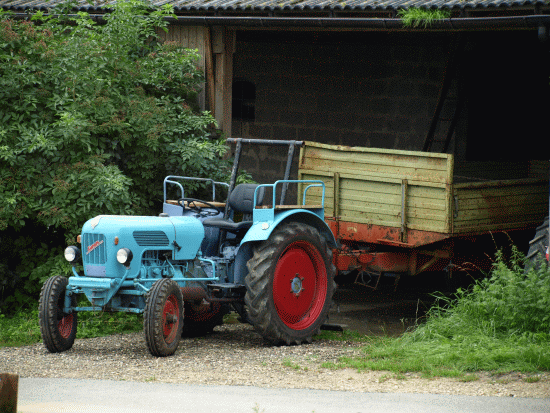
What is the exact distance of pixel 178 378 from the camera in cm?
621

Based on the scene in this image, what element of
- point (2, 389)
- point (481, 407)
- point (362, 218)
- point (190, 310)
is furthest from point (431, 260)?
point (2, 389)

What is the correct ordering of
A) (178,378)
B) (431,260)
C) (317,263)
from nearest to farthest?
(178,378) → (317,263) → (431,260)

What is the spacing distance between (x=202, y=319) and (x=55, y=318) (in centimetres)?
171

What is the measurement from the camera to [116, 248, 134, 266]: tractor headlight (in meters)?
6.85

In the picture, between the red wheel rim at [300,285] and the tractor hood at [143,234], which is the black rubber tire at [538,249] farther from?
the tractor hood at [143,234]

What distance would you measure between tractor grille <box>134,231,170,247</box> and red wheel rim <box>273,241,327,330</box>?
1.05 m

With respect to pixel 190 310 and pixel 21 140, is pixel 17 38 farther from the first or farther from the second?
pixel 190 310

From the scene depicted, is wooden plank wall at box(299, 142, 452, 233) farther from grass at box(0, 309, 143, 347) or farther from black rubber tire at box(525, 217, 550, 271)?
grass at box(0, 309, 143, 347)

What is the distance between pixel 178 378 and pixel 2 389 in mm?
1915

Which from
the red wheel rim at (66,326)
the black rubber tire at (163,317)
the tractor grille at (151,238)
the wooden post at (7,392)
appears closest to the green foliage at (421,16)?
the tractor grille at (151,238)

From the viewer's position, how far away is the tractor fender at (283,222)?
7.50m

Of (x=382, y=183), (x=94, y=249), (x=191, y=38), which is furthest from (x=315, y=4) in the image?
(x=94, y=249)

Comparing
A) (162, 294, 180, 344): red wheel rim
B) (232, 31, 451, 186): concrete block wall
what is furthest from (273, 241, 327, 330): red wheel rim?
(232, 31, 451, 186): concrete block wall

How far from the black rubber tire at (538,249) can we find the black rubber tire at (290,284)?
5.87ft
